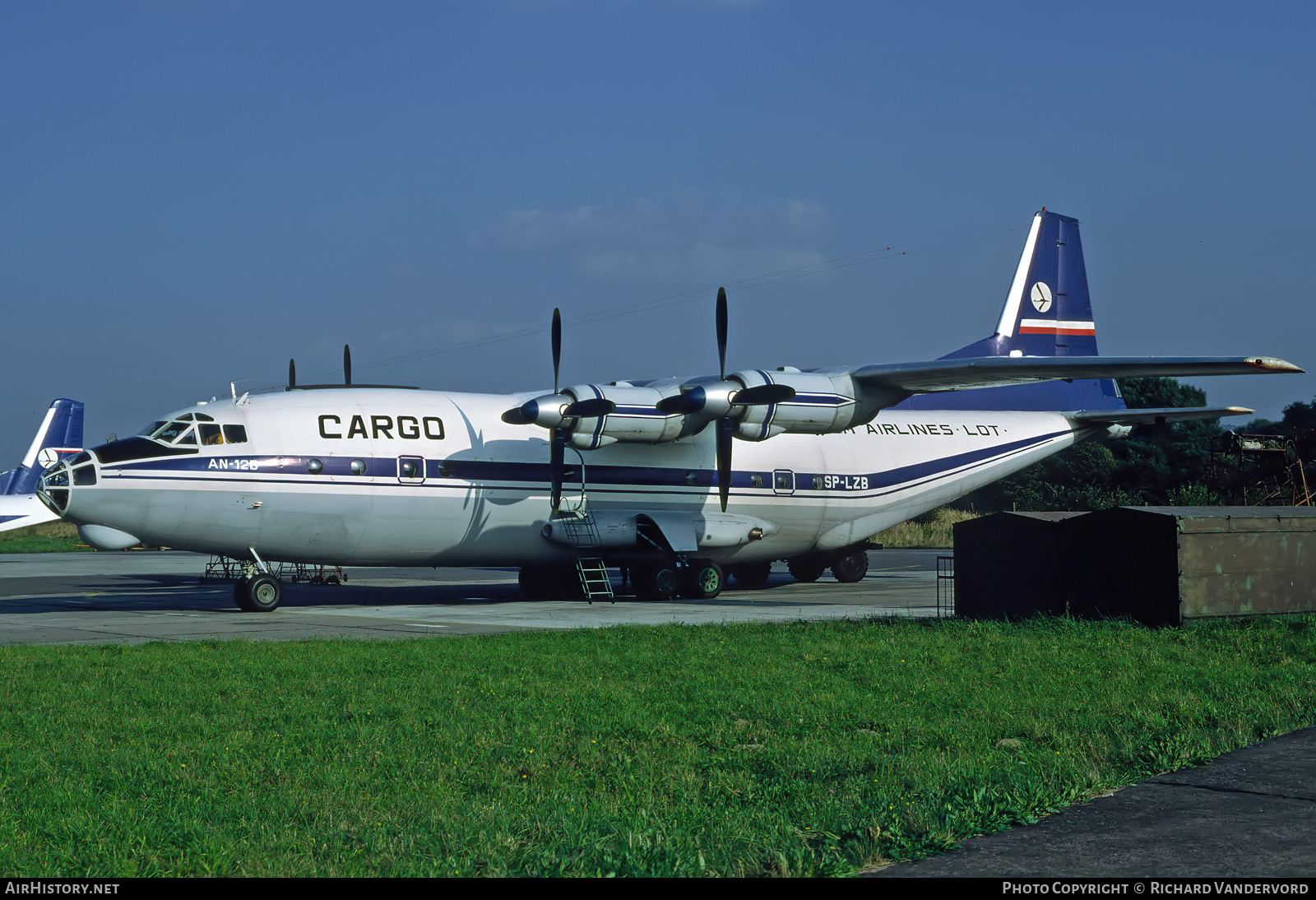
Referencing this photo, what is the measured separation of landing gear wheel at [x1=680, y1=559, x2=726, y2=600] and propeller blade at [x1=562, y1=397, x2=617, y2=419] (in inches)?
186

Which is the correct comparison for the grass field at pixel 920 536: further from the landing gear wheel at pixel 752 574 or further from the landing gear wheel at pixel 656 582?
the landing gear wheel at pixel 656 582

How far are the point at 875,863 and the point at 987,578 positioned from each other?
12794 millimetres

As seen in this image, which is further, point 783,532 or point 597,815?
point 783,532

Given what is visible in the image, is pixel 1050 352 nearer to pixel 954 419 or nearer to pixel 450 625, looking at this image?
pixel 954 419

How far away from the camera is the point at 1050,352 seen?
3278cm

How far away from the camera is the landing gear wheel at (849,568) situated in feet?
103

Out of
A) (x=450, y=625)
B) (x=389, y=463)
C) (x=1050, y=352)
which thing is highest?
(x=1050, y=352)

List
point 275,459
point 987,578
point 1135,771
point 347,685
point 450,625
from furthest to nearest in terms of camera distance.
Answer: point 275,459
point 450,625
point 987,578
point 347,685
point 1135,771

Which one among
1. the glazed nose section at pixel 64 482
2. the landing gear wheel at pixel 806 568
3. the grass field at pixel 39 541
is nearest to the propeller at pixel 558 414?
the glazed nose section at pixel 64 482

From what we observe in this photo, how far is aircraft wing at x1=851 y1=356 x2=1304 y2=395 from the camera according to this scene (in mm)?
19828

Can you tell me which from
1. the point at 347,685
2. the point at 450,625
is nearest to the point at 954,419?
the point at 450,625

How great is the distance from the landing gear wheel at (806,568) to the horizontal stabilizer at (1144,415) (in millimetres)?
7983

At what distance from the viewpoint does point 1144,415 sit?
29.5 meters

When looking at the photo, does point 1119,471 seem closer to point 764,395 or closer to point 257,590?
point 764,395
